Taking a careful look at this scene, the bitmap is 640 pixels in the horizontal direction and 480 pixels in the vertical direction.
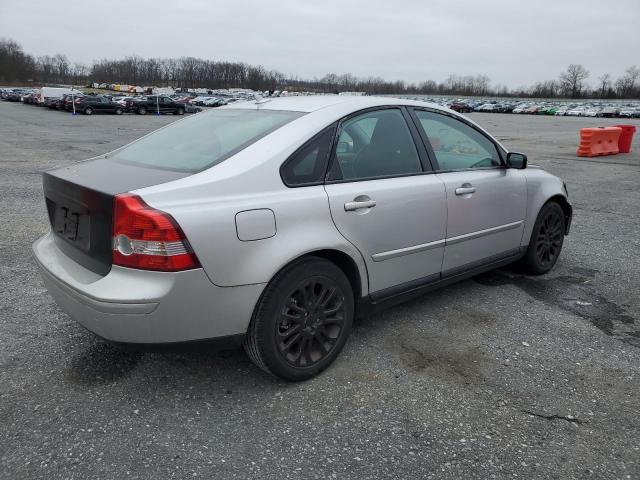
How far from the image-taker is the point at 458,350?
3451 mm

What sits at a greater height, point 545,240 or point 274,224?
point 274,224

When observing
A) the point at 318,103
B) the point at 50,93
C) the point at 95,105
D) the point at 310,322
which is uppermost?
the point at 50,93

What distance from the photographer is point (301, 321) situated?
294cm

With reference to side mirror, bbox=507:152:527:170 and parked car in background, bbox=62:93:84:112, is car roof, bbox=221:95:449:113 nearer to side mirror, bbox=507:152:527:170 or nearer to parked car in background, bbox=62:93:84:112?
side mirror, bbox=507:152:527:170

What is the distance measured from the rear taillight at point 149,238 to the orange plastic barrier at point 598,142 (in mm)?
16930

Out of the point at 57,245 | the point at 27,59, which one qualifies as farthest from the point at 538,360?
the point at 27,59

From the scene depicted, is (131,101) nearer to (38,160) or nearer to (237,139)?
(38,160)

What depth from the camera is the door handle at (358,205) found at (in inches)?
120

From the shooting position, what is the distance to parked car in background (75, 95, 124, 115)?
39625 millimetres

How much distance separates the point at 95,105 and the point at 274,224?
42251 mm

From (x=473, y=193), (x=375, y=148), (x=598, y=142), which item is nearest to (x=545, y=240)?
(x=473, y=193)

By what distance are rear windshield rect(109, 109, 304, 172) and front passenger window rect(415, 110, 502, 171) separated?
43.0 inches

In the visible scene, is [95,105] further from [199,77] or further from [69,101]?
[199,77]

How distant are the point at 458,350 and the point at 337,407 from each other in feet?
3.44
